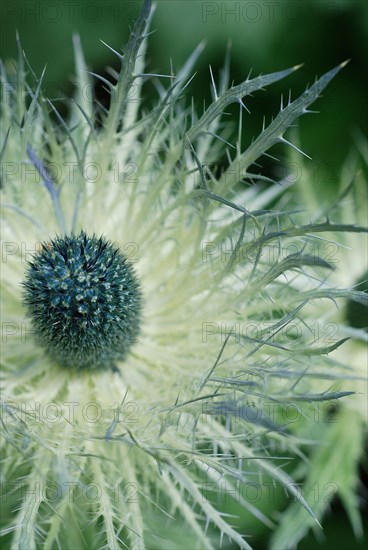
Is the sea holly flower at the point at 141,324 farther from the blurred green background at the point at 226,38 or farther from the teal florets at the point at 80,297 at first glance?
the blurred green background at the point at 226,38

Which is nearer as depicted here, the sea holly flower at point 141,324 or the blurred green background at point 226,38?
the sea holly flower at point 141,324

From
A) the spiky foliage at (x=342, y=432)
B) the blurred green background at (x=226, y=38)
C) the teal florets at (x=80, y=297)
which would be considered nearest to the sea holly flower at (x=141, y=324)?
the teal florets at (x=80, y=297)

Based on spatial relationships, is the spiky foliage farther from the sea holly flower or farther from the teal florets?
the teal florets

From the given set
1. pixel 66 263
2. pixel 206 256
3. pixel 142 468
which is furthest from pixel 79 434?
pixel 206 256

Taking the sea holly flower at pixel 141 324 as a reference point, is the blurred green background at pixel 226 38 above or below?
above

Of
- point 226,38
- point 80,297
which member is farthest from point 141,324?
point 226,38

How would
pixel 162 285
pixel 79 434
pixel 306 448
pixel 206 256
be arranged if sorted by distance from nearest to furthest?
pixel 79 434 < pixel 206 256 < pixel 162 285 < pixel 306 448

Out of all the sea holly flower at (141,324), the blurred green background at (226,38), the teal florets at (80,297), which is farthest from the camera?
→ the blurred green background at (226,38)

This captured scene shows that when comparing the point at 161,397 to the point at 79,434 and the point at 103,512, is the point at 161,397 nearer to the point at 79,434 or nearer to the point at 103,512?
the point at 79,434

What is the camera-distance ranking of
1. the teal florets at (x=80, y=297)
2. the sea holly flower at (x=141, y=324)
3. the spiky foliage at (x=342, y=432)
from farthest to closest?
1. the spiky foliage at (x=342, y=432)
2. the teal florets at (x=80, y=297)
3. the sea holly flower at (x=141, y=324)
